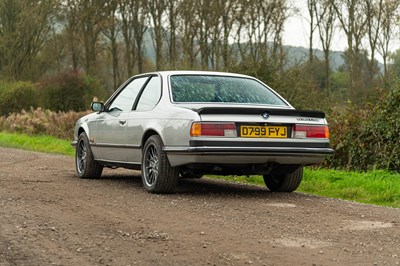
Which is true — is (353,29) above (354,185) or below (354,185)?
above

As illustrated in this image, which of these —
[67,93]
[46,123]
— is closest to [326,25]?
[67,93]

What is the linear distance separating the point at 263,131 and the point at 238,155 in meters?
0.43

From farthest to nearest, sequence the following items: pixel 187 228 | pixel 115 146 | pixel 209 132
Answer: pixel 115 146, pixel 209 132, pixel 187 228

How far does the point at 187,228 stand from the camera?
20.5 ft

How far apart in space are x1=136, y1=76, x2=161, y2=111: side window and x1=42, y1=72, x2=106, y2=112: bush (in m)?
25.3

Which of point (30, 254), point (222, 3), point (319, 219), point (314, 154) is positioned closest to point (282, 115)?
point (314, 154)

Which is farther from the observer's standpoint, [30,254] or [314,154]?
[314,154]

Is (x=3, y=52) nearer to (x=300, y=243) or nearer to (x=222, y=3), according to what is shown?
(x=222, y=3)

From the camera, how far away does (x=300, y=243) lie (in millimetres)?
5609

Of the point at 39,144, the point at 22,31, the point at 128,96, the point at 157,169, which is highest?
the point at 22,31

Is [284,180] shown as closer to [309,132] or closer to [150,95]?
[309,132]

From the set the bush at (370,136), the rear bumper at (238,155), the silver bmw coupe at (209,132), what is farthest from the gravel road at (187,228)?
the bush at (370,136)

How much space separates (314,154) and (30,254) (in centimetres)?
447

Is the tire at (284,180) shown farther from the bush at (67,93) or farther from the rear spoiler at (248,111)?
the bush at (67,93)
